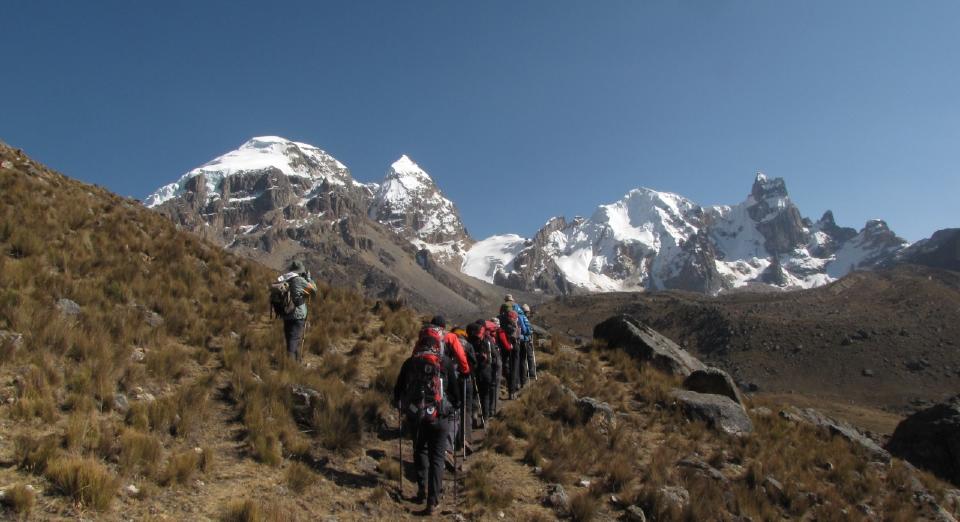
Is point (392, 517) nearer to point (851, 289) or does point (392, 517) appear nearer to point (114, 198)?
point (114, 198)

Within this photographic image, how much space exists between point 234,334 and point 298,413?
3.94 metres

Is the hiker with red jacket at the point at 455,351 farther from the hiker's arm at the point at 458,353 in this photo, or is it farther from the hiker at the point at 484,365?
the hiker at the point at 484,365

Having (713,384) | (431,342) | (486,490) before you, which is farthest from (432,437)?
(713,384)

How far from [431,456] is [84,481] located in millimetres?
3801

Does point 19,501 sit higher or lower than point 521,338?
lower

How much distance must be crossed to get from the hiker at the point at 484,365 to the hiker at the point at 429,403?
8.89 ft

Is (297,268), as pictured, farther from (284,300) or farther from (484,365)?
(484,365)

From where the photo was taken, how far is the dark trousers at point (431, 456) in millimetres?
7535

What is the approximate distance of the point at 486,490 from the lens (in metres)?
8.03

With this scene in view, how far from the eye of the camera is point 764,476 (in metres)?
11.0

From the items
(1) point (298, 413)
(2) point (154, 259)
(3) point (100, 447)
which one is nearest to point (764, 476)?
(1) point (298, 413)

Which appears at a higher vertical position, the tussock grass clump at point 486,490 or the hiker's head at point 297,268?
the hiker's head at point 297,268

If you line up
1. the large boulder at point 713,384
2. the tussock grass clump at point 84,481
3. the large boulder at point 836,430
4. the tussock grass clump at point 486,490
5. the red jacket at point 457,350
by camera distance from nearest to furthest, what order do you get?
the tussock grass clump at point 84,481, the tussock grass clump at point 486,490, the red jacket at point 457,350, the large boulder at point 836,430, the large boulder at point 713,384

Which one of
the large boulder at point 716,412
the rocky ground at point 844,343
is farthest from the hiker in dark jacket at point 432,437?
the rocky ground at point 844,343
